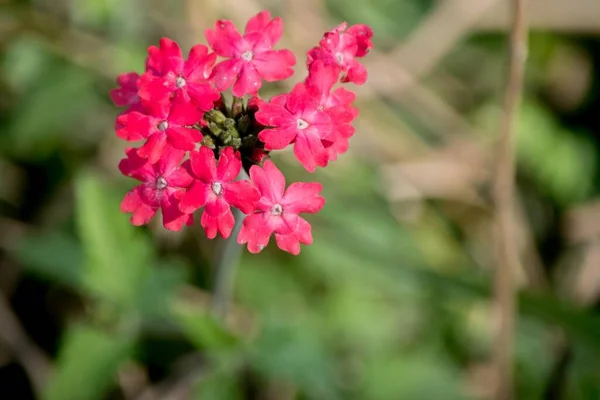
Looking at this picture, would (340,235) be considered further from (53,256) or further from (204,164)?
(204,164)

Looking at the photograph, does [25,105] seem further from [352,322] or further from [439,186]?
[439,186]

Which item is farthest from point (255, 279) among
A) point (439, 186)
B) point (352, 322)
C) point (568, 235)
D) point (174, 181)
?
point (568, 235)

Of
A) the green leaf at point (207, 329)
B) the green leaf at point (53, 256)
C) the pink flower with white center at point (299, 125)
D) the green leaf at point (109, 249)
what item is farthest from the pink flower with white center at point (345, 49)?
the green leaf at point (53, 256)

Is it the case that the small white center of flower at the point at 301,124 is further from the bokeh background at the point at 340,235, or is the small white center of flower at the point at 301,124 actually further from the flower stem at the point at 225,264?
the bokeh background at the point at 340,235

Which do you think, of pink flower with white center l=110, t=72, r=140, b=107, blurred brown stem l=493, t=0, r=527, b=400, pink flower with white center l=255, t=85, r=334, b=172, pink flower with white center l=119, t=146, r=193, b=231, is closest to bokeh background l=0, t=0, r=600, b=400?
blurred brown stem l=493, t=0, r=527, b=400

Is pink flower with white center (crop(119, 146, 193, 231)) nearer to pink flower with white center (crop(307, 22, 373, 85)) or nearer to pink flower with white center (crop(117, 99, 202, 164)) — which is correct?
pink flower with white center (crop(117, 99, 202, 164))
